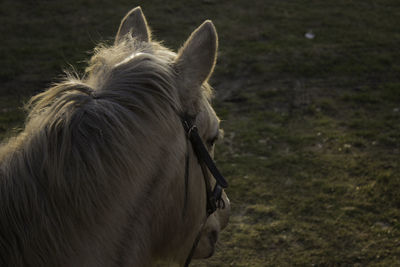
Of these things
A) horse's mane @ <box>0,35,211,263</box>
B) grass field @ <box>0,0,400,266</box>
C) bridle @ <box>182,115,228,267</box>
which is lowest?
grass field @ <box>0,0,400,266</box>

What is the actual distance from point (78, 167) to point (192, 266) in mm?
2360

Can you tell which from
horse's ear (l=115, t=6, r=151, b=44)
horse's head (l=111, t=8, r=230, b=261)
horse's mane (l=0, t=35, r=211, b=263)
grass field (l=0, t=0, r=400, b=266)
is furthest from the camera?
grass field (l=0, t=0, r=400, b=266)

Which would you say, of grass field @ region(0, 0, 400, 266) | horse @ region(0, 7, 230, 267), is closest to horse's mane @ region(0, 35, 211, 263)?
horse @ region(0, 7, 230, 267)

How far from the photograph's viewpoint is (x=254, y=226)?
3.86 m

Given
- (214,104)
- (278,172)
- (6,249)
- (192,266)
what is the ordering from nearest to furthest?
1. (6,249)
2. (192,266)
3. (278,172)
4. (214,104)

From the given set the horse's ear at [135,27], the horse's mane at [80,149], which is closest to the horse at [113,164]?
the horse's mane at [80,149]

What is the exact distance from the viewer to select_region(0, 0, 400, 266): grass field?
12.3 feet

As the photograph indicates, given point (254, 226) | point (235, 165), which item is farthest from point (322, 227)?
point (235, 165)

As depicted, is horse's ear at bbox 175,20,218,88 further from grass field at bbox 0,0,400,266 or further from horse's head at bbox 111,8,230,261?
grass field at bbox 0,0,400,266

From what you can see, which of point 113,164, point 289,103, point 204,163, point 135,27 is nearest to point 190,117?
point 204,163

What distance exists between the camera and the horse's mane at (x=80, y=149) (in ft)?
4.13

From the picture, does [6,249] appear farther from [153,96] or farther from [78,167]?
[153,96]

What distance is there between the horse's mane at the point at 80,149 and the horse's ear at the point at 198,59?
69mm

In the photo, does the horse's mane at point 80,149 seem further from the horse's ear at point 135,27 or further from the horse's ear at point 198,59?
the horse's ear at point 135,27
